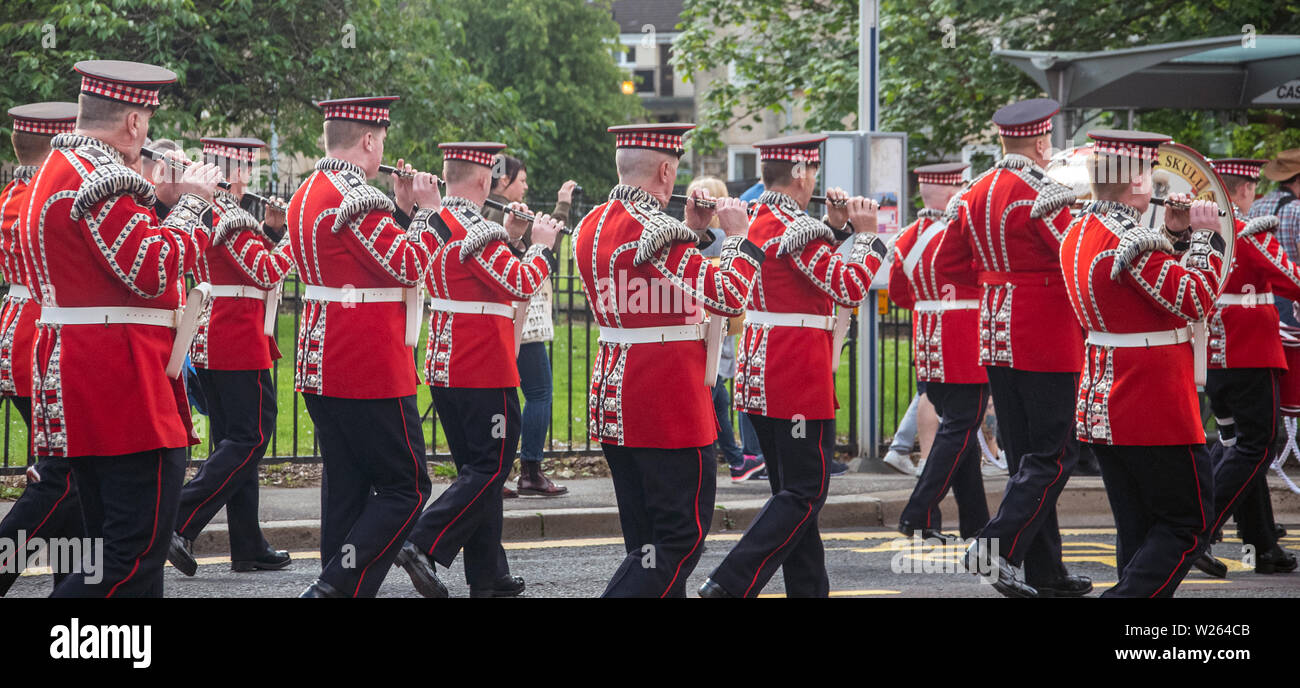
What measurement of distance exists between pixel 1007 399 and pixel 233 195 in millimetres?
3570

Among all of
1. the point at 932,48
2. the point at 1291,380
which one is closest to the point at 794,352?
the point at 1291,380

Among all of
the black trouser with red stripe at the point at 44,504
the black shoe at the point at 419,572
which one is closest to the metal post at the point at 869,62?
the black shoe at the point at 419,572

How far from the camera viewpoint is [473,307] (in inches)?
265

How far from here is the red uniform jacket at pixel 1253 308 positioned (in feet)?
23.5

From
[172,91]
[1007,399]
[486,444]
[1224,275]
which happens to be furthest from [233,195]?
[172,91]

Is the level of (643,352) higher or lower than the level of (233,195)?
lower

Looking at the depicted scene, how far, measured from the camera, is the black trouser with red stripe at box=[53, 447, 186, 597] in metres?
4.86

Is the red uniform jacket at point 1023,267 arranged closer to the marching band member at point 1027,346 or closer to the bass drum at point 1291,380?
the marching band member at point 1027,346

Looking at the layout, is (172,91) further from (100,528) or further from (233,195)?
(100,528)

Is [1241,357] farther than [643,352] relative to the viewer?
Yes

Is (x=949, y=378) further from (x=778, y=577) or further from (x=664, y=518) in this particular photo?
(x=664, y=518)

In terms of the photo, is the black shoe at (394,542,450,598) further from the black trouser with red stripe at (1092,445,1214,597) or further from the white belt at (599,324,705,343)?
the black trouser with red stripe at (1092,445,1214,597)

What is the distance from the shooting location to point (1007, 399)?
6.74 m
